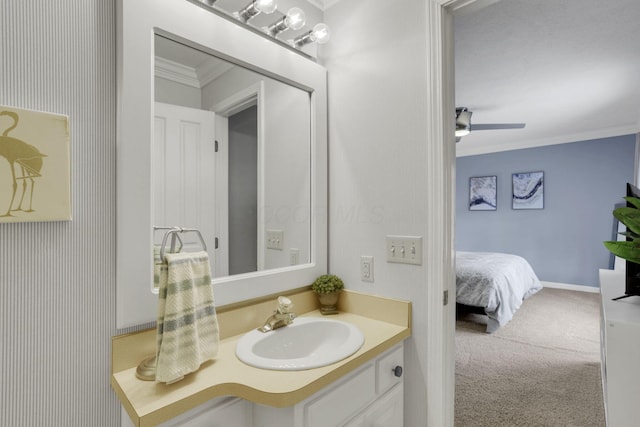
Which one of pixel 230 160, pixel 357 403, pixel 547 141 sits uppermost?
pixel 547 141

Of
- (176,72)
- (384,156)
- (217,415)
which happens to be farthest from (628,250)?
(176,72)

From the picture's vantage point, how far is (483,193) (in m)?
5.80

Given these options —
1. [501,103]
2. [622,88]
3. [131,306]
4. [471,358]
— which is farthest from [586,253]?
[131,306]

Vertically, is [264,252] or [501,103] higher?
[501,103]

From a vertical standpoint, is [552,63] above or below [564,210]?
above

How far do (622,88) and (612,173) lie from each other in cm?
203

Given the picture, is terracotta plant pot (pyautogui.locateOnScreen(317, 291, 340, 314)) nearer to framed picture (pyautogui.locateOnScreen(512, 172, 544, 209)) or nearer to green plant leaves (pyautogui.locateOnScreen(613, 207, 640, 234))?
green plant leaves (pyautogui.locateOnScreen(613, 207, 640, 234))

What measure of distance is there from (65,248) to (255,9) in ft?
3.52

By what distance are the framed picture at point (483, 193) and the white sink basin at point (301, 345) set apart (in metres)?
5.31

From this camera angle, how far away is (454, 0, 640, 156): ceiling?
78.6 inches

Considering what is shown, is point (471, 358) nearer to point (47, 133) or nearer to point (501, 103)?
point (501, 103)

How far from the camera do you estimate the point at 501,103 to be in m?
3.59

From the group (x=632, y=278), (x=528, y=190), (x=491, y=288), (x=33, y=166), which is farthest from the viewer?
Result: (x=528, y=190)

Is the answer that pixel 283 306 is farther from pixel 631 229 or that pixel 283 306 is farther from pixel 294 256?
pixel 631 229
